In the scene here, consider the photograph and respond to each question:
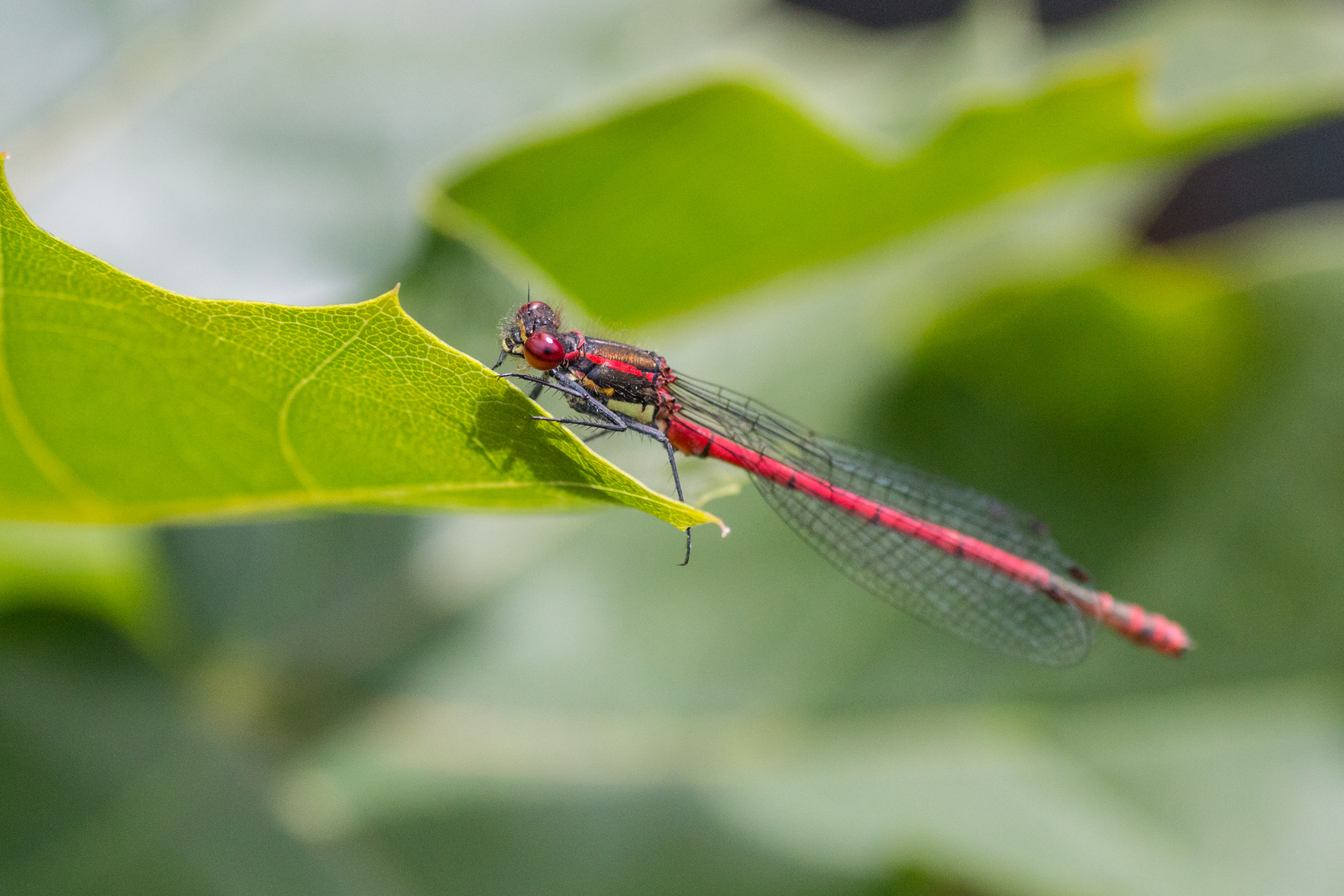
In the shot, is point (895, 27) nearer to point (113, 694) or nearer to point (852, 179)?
point (852, 179)

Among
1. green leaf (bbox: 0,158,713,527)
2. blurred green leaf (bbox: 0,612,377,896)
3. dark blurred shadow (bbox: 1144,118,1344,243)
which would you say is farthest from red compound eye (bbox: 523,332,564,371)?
dark blurred shadow (bbox: 1144,118,1344,243)

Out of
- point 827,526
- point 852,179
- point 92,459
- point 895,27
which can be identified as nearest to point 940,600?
point 827,526

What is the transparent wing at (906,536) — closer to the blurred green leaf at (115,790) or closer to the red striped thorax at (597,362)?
the red striped thorax at (597,362)

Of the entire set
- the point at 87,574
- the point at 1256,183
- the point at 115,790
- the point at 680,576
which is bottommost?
the point at 115,790

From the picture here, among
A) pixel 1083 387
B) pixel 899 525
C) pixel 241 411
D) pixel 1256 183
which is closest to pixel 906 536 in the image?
pixel 899 525

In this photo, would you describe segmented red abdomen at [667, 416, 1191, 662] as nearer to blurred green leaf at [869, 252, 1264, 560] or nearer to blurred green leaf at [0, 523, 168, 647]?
blurred green leaf at [869, 252, 1264, 560]

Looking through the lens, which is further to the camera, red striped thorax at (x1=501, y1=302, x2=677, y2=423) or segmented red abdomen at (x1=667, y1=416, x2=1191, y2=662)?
segmented red abdomen at (x1=667, y1=416, x2=1191, y2=662)

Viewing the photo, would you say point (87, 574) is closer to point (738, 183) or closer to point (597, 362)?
point (597, 362)

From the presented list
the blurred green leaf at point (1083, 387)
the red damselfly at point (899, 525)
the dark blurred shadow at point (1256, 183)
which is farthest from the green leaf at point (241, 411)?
the dark blurred shadow at point (1256, 183)
